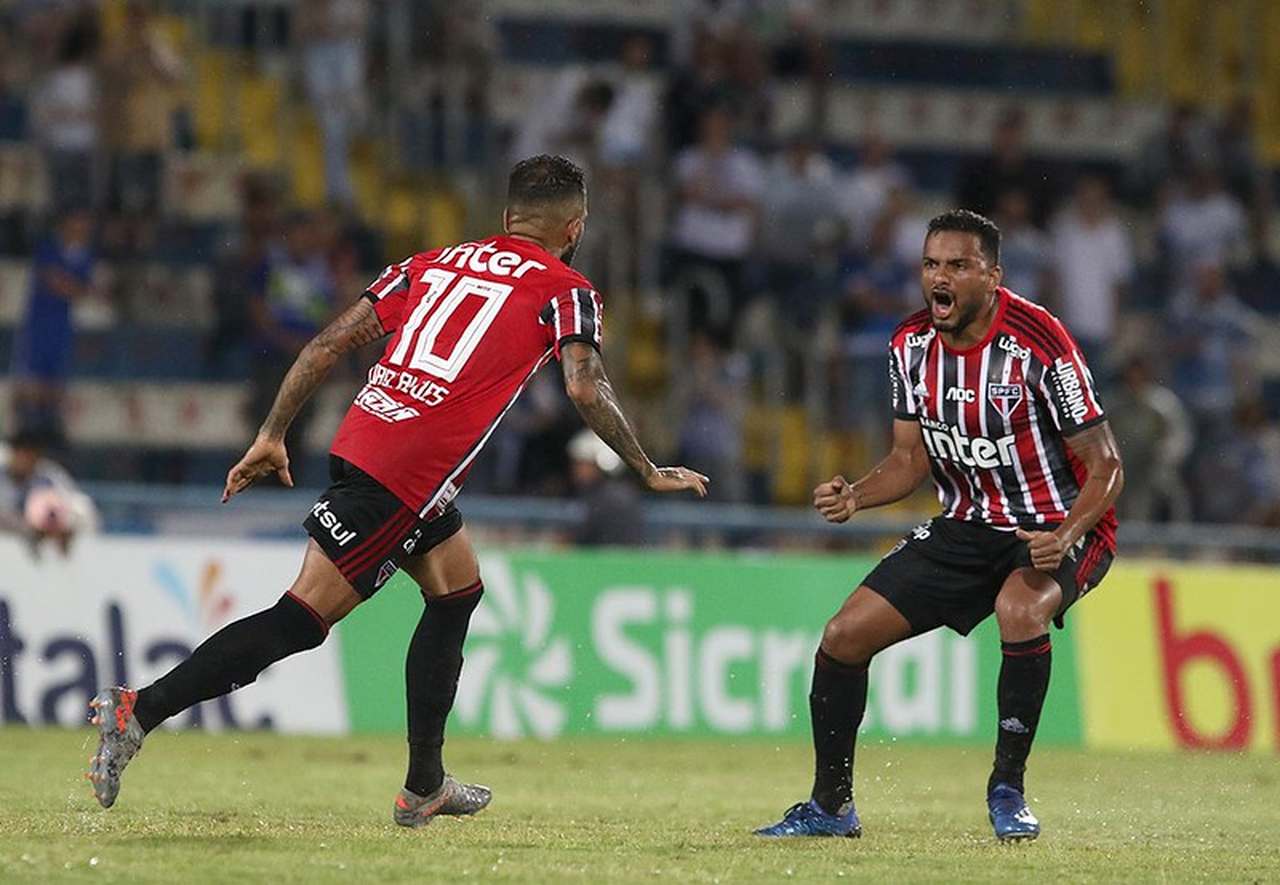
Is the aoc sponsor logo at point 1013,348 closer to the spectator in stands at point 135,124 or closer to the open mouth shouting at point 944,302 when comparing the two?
the open mouth shouting at point 944,302

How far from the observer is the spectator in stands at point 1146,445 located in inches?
742

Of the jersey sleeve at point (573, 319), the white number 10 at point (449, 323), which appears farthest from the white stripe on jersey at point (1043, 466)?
the white number 10 at point (449, 323)

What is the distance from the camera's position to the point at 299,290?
1781cm

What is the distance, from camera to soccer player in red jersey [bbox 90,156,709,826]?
8.45 metres

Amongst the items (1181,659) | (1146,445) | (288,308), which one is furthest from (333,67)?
(1181,659)

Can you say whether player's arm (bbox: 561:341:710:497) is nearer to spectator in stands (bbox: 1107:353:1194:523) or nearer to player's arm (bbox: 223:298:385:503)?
player's arm (bbox: 223:298:385:503)

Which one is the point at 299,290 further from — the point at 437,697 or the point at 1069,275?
the point at 437,697

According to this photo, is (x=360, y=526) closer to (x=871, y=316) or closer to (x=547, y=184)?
(x=547, y=184)

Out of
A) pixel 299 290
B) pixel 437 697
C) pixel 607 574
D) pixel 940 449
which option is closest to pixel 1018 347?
pixel 940 449

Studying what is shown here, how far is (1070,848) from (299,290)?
10.00 meters

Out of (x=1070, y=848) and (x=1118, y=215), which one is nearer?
(x=1070, y=848)

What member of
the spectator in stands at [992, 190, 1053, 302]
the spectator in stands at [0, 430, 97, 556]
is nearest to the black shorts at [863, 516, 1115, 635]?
the spectator in stands at [0, 430, 97, 556]

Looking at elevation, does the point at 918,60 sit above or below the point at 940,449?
above

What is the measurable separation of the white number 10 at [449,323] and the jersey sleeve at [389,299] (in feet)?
0.18
